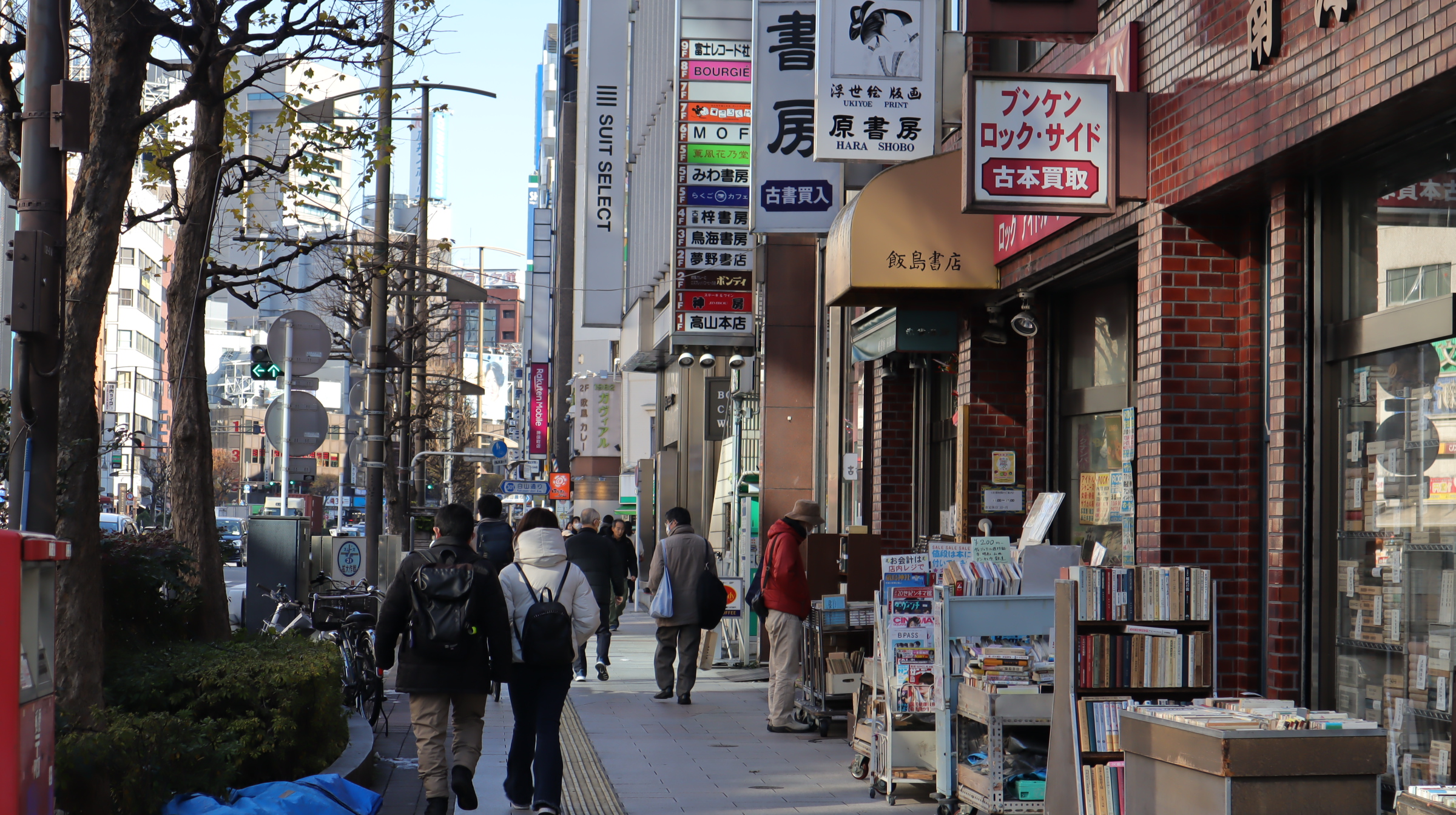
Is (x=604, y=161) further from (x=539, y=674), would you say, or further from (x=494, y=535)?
(x=539, y=674)

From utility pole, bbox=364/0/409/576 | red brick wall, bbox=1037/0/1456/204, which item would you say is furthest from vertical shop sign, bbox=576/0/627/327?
red brick wall, bbox=1037/0/1456/204

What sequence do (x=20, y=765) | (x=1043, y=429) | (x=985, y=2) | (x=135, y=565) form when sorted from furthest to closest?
(x=1043, y=429) < (x=135, y=565) < (x=985, y=2) < (x=20, y=765)

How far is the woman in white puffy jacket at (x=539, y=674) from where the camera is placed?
8766 millimetres

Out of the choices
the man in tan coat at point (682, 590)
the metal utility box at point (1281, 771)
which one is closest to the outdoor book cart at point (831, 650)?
the man in tan coat at point (682, 590)

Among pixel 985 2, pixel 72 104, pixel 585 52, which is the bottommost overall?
pixel 72 104

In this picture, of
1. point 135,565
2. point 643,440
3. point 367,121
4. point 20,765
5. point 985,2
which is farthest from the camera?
point 643,440

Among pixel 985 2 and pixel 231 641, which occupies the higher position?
pixel 985 2

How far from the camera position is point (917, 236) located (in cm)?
1180

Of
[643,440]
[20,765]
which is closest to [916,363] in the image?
[20,765]

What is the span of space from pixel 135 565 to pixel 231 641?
86 cm

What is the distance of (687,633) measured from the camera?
49.0 feet

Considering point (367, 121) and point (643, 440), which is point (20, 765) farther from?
point (643, 440)

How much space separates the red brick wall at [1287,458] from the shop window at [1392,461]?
153 mm

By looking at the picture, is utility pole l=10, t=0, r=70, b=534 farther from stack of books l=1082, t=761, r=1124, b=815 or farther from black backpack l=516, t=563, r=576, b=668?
stack of books l=1082, t=761, r=1124, b=815
